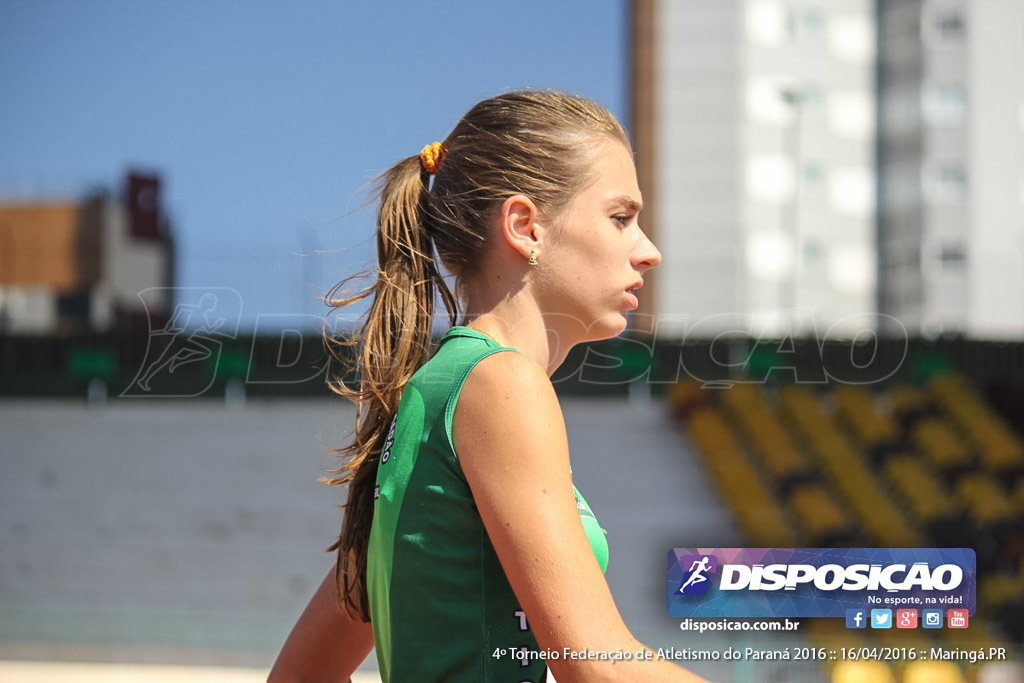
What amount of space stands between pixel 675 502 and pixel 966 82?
11.4 m

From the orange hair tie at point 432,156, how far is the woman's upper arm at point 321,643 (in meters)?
0.42

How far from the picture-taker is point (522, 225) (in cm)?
94

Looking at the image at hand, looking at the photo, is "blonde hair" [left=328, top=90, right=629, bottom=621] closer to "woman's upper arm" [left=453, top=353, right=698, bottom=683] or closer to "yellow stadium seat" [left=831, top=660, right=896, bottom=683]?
"woman's upper arm" [left=453, top=353, right=698, bottom=683]

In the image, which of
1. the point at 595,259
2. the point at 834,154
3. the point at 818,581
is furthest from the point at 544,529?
the point at 834,154

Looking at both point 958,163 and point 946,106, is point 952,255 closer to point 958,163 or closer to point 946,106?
point 958,163

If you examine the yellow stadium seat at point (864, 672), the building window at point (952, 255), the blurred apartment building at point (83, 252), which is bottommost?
the building window at point (952, 255)

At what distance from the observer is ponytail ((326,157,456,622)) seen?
101 cm

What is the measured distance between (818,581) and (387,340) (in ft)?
1.99

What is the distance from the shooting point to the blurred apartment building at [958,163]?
1723 centimetres

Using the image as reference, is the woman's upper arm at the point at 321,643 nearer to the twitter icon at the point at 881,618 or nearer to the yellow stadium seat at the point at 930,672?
the twitter icon at the point at 881,618

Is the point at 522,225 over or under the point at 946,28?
over

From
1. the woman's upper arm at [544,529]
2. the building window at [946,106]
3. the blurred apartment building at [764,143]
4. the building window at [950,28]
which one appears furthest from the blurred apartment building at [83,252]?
the woman's upper arm at [544,529]

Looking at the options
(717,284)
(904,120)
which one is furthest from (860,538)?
(904,120)

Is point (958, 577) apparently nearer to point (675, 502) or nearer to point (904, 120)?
point (675, 502)
